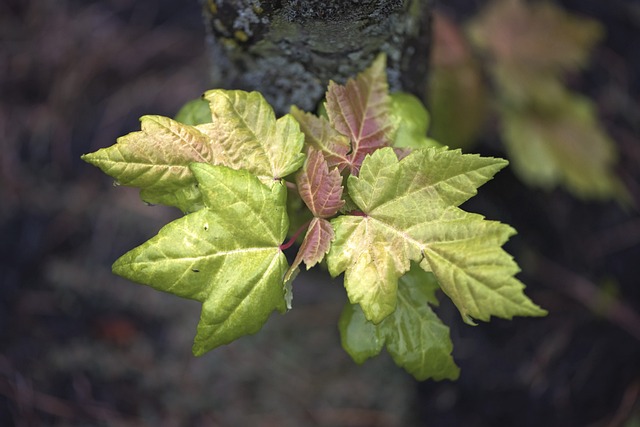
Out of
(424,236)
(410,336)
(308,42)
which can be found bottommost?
(410,336)

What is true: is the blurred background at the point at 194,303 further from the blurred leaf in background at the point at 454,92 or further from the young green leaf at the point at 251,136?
the young green leaf at the point at 251,136

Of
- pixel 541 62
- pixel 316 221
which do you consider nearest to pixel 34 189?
pixel 316 221

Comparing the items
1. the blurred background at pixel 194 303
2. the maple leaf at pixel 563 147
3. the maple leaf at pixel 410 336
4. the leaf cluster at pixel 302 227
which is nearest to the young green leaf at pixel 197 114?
the leaf cluster at pixel 302 227

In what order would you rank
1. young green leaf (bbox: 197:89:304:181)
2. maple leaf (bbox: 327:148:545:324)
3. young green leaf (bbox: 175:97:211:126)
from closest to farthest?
maple leaf (bbox: 327:148:545:324) < young green leaf (bbox: 197:89:304:181) < young green leaf (bbox: 175:97:211:126)

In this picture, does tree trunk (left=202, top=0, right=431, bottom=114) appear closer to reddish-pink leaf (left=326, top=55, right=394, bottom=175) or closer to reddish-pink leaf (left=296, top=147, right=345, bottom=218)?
reddish-pink leaf (left=326, top=55, right=394, bottom=175)

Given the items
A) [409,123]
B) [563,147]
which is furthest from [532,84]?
[409,123]

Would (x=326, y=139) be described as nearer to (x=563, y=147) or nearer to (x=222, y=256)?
(x=222, y=256)

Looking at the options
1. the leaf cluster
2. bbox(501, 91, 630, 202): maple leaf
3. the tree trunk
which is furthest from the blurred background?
the leaf cluster
